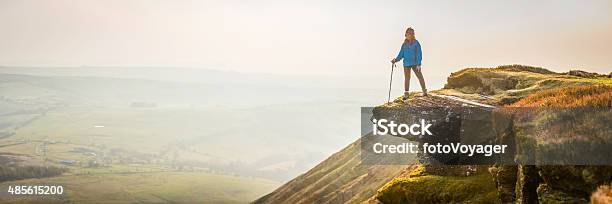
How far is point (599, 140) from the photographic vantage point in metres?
16.2

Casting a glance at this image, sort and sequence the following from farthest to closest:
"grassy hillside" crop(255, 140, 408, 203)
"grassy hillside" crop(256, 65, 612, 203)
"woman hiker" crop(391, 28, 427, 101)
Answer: "grassy hillside" crop(255, 140, 408, 203), "woman hiker" crop(391, 28, 427, 101), "grassy hillside" crop(256, 65, 612, 203)

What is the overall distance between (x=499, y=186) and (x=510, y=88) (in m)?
14.8

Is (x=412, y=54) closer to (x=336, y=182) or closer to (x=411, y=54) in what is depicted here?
(x=411, y=54)

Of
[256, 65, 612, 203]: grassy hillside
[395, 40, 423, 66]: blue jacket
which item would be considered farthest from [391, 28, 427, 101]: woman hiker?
[256, 65, 612, 203]: grassy hillside

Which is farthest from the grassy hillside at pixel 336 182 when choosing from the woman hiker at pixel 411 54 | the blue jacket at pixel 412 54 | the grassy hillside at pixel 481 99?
the blue jacket at pixel 412 54

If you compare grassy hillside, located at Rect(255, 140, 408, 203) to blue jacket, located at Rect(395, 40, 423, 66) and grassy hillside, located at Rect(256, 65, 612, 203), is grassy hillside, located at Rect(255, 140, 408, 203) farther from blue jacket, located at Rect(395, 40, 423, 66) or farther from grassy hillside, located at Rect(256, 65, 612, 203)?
blue jacket, located at Rect(395, 40, 423, 66)

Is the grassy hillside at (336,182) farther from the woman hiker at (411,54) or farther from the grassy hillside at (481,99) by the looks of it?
the woman hiker at (411,54)

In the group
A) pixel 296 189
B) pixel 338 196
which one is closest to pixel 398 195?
pixel 338 196

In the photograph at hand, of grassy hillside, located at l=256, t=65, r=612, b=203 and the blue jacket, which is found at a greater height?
the blue jacket

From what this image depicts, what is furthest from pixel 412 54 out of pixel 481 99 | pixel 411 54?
pixel 481 99

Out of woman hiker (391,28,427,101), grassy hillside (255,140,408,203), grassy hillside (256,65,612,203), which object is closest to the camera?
grassy hillside (256,65,612,203)

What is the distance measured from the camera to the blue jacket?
2934 cm

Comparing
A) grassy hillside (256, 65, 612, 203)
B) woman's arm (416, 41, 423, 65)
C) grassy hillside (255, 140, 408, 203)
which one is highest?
woman's arm (416, 41, 423, 65)

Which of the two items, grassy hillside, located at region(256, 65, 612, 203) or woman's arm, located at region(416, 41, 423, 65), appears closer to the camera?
grassy hillside, located at region(256, 65, 612, 203)
